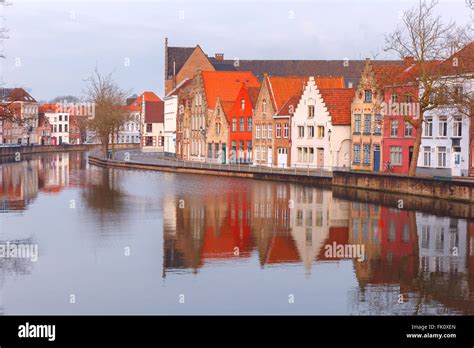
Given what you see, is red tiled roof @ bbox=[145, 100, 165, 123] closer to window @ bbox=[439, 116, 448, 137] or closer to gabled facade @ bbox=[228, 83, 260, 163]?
gabled facade @ bbox=[228, 83, 260, 163]

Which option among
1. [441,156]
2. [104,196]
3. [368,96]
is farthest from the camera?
[368,96]

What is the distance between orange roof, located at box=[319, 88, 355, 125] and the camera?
69.1 meters

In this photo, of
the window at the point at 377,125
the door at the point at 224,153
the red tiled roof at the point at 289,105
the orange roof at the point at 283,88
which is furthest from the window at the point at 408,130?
the door at the point at 224,153

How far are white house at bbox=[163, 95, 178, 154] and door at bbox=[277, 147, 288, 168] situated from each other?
3621 centimetres

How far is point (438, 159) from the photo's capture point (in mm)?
59281

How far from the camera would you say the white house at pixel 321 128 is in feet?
227

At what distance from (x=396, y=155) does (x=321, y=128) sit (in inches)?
346

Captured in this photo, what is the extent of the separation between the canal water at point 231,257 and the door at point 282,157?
2556cm

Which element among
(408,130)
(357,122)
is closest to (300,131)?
(357,122)

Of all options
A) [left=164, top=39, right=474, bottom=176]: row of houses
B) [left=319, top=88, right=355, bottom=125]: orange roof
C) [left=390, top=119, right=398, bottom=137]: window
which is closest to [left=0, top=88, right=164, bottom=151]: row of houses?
[left=164, top=39, right=474, bottom=176]: row of houses

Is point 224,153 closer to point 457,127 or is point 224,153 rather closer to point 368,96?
point 368,96

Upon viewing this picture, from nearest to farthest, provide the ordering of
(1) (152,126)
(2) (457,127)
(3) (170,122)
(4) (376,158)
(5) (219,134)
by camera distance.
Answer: (2) (457,127) < (4) (376,158) < (5) (219,134) < (3) (170,122) < (1) (152,126)

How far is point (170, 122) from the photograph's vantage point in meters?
116
